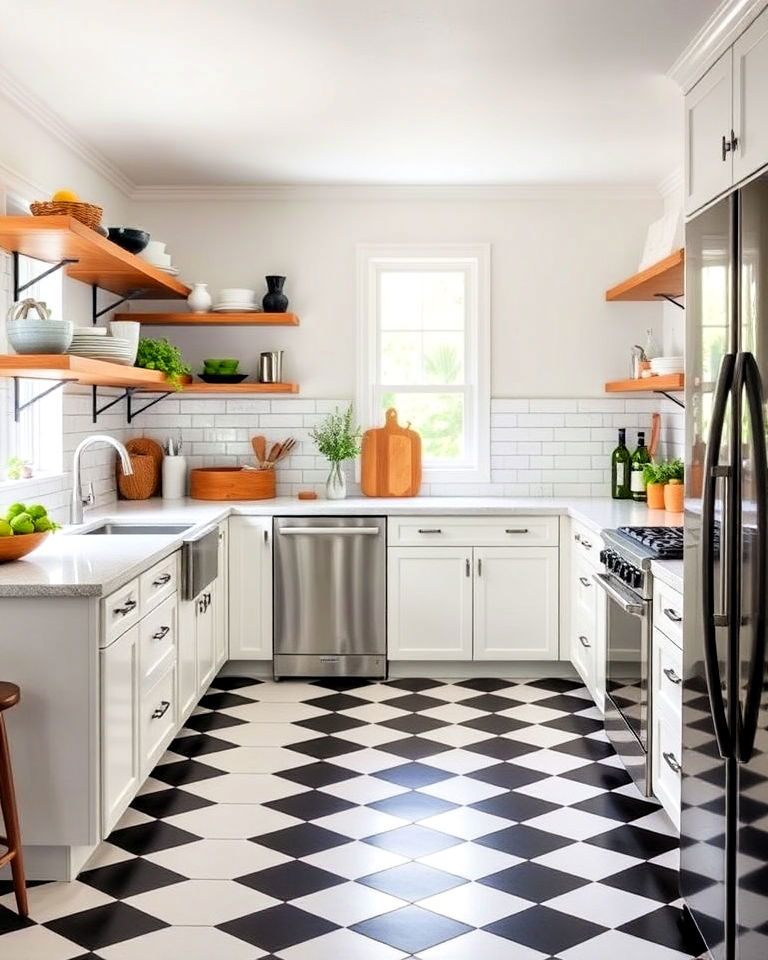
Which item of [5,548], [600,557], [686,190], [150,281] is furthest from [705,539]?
[150,281]

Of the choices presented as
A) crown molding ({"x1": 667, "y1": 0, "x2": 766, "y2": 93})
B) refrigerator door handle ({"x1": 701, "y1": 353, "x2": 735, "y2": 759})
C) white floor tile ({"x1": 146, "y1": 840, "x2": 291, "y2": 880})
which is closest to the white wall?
crown molding ({"x1": 667, "y1": 0, "x2": 766, "y2": 93})

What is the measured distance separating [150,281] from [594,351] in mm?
2475

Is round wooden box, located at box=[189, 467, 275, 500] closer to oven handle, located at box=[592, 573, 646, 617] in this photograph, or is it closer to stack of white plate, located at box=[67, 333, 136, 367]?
stack of white plate, located at box=[67, 333, 136, 367]

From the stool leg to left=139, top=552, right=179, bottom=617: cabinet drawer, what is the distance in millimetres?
820

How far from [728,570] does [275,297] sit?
12.8ft

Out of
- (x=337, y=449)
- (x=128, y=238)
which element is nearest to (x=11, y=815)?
(x=128, y=238)

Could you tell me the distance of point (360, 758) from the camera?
423 cm

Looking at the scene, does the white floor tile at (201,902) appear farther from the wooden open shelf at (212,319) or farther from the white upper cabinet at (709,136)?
the wooden open shelf at (212,319)

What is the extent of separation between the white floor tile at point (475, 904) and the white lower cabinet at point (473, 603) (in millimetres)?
2413

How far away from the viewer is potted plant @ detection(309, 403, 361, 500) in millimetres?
5848

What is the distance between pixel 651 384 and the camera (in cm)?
504

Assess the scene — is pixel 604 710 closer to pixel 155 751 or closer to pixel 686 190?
pixel 155 751

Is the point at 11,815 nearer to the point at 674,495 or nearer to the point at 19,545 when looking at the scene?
the point at 19,545

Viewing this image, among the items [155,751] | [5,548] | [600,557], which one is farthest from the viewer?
[600,557]
